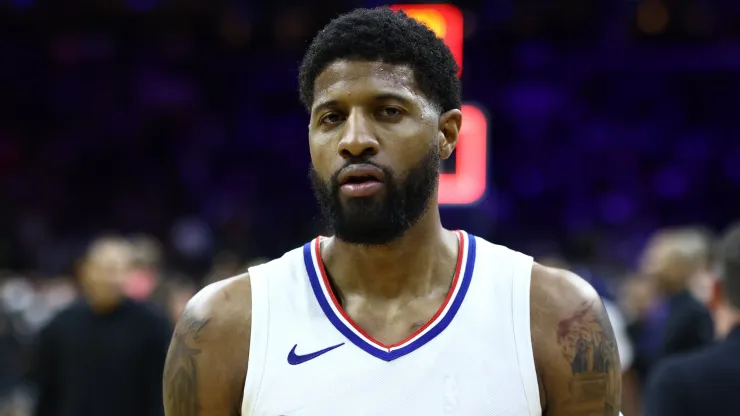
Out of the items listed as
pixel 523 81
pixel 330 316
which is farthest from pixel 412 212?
pixel 523 81

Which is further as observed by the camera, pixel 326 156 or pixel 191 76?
pixel 191 76

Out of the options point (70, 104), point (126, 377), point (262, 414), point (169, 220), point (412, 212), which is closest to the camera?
point (262, 414)

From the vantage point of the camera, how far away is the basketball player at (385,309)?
2.13 meters

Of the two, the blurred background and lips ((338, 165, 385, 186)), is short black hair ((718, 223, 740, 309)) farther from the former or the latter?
the blurred background

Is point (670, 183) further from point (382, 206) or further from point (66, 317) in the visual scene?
point (382, 206)

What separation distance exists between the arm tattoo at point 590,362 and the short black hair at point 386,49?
23.4 inches

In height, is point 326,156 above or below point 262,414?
above

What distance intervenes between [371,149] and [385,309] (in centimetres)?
39

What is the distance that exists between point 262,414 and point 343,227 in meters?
0.45

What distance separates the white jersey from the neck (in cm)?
7

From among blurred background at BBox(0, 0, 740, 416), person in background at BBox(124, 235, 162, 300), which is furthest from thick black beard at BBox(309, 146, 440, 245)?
blurred background at BBox(0, 0, 740, 416)

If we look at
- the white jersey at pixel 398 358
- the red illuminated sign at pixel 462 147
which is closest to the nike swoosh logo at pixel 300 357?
the white jersey at pixel 398 358

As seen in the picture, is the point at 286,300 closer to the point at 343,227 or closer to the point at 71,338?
the point at 343,227

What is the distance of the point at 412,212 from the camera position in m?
2.26
